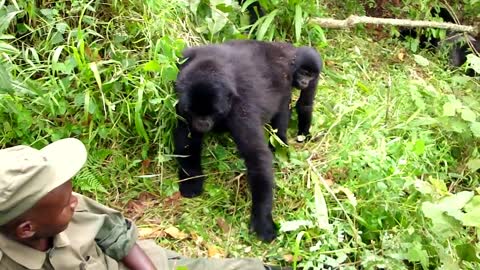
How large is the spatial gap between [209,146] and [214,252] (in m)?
0.83

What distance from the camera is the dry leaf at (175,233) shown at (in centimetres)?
379

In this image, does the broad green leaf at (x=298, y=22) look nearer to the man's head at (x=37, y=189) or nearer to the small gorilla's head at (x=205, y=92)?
the small gorilla's head at (x=205, y=92)

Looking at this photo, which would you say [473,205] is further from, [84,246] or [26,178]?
[26,178]

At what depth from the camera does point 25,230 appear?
2441 millimetres

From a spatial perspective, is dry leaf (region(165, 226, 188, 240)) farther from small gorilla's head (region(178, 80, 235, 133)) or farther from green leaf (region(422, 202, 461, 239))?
green leaf (region(422, 202, 461, 239))

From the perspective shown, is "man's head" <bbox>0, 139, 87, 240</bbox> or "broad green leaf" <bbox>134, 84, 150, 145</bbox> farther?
"broad green leaf" <bbox>134, 84, 150, 145</bbox>

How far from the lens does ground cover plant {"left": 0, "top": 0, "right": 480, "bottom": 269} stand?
3719mm

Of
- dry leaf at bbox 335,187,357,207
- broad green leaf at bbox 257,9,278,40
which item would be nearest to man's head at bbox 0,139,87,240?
dry leaf at bbox 335,187,357,207

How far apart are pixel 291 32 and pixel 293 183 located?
176 cm

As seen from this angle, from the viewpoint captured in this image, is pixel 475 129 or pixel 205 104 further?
pixel 475 129

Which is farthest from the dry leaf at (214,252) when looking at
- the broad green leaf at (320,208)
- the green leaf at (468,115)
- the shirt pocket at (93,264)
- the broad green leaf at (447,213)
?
the green leaf at (468,115)

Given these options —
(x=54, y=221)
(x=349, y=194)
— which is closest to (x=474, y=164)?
(x=349, y=194)

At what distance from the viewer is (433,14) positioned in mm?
6527

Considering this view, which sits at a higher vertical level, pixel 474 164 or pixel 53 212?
pixel 53 212
